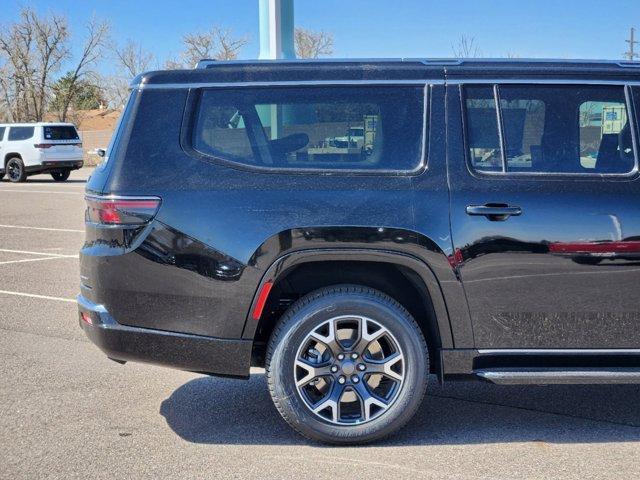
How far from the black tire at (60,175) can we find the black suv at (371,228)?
1000 inches

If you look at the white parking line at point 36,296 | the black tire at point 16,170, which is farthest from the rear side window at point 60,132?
the white parking line at point 36,296

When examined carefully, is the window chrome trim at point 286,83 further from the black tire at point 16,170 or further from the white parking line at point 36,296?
the black tire at point 16,170

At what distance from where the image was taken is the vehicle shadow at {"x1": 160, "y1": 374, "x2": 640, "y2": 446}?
4492mm

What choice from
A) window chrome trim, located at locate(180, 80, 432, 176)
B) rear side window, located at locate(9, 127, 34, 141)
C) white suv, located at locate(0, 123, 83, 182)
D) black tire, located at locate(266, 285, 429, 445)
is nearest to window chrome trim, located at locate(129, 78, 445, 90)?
window chrome trim, located at locate(180, 80, 432, 176)

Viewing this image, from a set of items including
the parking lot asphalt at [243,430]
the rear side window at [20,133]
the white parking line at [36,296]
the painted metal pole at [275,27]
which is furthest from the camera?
the rear side window at [20,133]

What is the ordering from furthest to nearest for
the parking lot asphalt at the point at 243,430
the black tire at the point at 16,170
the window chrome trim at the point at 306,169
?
the black tire at the point at 16,170
the window chrome trim at the point at 306,169
the parking lot asphalt at the point at 243,430

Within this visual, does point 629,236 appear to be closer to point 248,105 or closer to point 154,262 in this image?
point 248,105

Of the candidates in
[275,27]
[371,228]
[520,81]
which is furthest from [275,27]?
[371,228]

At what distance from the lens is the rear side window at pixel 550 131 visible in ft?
14.4

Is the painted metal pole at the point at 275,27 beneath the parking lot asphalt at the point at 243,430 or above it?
above

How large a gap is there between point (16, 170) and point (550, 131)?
1025 inches

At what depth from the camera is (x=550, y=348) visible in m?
4.30

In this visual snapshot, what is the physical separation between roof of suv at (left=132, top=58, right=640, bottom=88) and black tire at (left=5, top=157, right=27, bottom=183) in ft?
81.1

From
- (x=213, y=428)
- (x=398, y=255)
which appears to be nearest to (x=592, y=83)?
(x=398, y=255)
